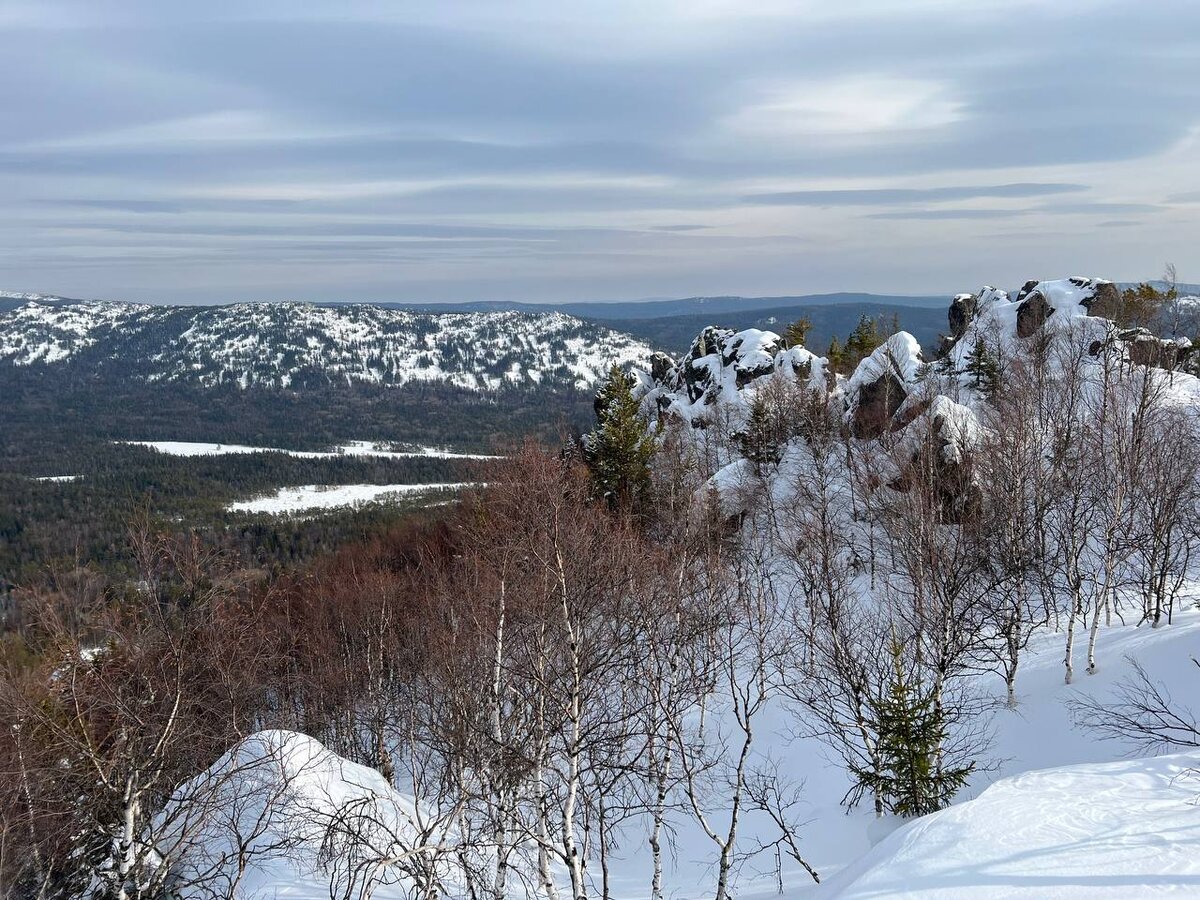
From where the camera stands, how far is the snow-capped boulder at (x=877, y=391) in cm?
3875

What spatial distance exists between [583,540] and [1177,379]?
35.2m

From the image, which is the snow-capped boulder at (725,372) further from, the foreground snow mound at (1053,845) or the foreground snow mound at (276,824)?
the foreground snow mound at (276,824)

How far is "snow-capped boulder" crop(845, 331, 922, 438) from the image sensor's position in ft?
127

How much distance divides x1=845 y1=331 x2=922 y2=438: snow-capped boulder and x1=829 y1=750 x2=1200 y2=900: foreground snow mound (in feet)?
89.0

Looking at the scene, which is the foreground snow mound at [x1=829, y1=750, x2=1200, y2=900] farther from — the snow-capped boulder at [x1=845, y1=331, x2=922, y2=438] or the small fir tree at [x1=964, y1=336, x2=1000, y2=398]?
the small fir tree at [x1=964, y1=336, x2=1000, y2=398]

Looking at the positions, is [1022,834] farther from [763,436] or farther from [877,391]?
[763,436]

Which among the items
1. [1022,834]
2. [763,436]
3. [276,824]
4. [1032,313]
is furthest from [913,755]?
[1032,313]

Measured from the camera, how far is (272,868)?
14.5m

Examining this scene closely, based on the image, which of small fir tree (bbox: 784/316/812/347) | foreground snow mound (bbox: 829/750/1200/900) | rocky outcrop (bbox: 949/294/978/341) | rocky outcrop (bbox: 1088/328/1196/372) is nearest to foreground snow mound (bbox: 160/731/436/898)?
foreground snow mound (bbox: 829/750/1200/900)

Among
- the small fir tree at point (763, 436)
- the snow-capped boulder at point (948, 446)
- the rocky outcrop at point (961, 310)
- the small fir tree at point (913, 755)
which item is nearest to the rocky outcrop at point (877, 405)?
the small fir tree at point (763, 436)

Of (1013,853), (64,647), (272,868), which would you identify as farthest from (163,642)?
(1013,853)

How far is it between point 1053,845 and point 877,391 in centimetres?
3284

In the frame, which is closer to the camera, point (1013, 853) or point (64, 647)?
point (1013, 853)

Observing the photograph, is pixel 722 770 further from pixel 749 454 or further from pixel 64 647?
pixel 749 454
